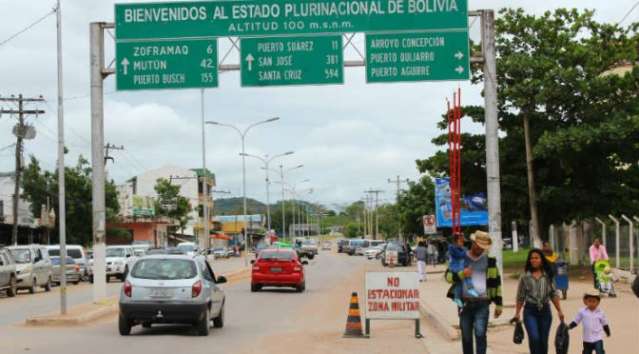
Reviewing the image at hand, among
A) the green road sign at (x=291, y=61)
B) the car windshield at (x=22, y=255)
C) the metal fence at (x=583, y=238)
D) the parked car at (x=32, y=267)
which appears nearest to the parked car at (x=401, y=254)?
the metal fence at (x=583, y=238)

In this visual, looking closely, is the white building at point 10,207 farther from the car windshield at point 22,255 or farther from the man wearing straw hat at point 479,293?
the man wearing straw hat at point 479,293

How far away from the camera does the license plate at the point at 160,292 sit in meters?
17.3

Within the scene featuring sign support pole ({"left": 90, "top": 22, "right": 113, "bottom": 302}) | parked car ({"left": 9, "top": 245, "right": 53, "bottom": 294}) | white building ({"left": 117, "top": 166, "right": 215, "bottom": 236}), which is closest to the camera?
sign support pole ({"left": 90, "top": 22, "right": 113, "bottom": 302})

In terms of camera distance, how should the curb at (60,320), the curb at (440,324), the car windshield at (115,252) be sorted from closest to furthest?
the curb at (440,324) < the curb at (60,320) < the car windshield at (115,252)

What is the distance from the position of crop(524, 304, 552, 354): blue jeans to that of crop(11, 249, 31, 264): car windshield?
27.0 meters

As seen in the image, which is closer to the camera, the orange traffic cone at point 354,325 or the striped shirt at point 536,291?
the striped shirt at point 536,291

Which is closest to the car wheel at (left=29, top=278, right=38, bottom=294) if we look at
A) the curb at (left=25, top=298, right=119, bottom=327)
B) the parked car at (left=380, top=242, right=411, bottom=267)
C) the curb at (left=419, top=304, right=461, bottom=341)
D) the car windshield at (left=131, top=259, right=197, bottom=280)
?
the curb at (left=25, top=298, right=119, bottom=327)

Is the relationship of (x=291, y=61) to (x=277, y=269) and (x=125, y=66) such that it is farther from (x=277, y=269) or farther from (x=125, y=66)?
(x=277, y=269)

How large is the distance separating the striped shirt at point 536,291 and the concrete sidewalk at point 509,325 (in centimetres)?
312

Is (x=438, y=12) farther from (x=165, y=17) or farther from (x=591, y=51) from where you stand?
(x=591, y=51)

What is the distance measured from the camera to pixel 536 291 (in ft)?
37.7

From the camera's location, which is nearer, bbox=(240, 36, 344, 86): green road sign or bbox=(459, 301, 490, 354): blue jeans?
bbox=(459, 301, 490, 354): blue jeans

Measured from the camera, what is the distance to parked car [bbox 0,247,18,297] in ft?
105

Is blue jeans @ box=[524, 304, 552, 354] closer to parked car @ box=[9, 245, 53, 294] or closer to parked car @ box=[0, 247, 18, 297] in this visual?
parked car @ box=[0, 247, 18, 297]
